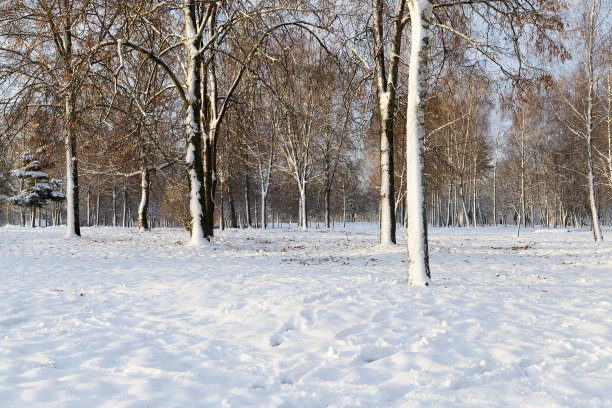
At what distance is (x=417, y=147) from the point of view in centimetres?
587

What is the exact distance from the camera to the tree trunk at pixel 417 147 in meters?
5.85

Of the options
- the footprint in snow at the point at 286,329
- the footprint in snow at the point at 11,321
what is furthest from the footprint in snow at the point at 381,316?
the footprint in snow at the point at 11,321

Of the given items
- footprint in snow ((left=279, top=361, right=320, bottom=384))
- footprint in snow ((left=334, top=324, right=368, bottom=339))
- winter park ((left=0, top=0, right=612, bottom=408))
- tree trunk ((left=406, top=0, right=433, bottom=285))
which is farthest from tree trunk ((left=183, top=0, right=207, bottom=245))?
footprint in snow ((left=279, top=361, right=320, bottom=384))

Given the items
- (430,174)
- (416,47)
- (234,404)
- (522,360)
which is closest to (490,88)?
(416,47)

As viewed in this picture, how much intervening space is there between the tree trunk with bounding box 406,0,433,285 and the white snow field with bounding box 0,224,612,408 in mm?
560

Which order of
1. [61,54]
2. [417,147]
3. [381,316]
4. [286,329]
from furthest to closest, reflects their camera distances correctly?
1. [61,54]
2. [417,147]
3. [381,316]
4. [286,329]

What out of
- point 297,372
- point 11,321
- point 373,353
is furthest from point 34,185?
point 373,353

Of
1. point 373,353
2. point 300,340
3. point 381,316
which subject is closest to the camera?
point 373,353

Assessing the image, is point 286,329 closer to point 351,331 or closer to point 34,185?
point 351,331

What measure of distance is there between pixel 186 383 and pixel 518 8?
9.06 meters

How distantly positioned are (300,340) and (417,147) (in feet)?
13.0

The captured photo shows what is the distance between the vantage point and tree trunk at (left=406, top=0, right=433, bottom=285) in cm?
585

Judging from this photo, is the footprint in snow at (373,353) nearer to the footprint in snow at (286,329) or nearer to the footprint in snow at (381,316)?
the footprint in snow at (381,316)

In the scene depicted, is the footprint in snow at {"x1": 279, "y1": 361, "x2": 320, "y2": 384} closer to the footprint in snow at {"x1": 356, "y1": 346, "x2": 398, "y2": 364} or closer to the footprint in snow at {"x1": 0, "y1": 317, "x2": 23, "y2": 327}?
the footprint in snow at {"x1": 356, "y1": 346, "x2": 398, "y2": 364}
